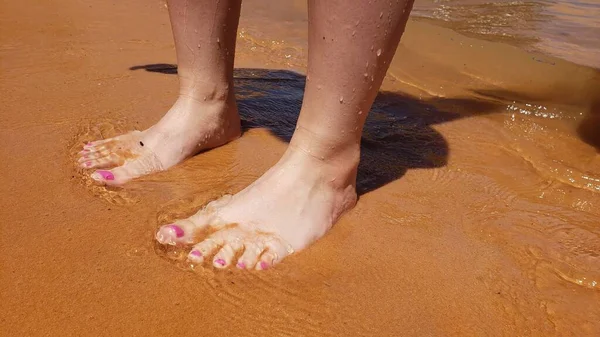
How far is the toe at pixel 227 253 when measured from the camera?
105cm

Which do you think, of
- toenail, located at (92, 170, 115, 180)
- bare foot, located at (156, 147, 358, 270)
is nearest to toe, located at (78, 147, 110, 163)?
toenail, located at (92, 170, 115, 180)

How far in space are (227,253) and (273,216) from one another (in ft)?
0.54

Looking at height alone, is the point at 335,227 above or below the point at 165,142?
below

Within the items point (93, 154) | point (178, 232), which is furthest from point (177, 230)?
point (93, 154)

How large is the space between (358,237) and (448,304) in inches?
11.0

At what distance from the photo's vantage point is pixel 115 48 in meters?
2.50

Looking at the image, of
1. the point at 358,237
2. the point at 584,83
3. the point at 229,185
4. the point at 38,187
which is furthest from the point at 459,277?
the point at 584,83

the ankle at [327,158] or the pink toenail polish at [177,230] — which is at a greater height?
the ankle at [327,158]

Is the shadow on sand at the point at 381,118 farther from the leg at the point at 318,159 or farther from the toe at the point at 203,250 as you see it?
the toe at the point at 203,250

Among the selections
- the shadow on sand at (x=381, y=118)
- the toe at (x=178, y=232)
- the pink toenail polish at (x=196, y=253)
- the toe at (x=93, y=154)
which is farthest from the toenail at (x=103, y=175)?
the shadow on sand at (x=381, y=118)

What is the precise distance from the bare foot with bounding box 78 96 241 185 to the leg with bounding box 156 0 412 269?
310mm

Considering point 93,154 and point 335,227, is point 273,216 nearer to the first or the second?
point 335,227

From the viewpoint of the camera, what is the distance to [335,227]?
1.23 m

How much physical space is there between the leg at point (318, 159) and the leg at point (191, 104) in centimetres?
33
